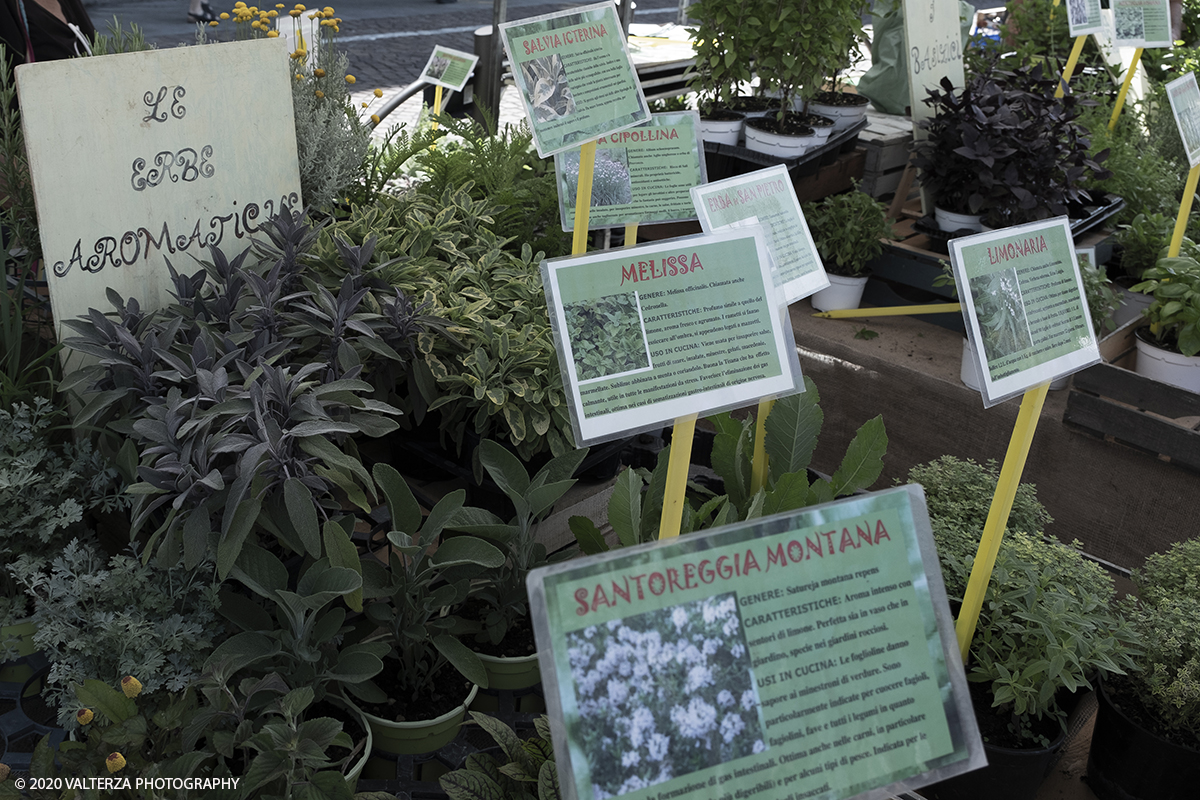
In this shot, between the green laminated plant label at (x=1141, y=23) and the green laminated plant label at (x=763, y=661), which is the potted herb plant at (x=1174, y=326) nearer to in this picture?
the green laminated plant label at (x=1141, y=23)

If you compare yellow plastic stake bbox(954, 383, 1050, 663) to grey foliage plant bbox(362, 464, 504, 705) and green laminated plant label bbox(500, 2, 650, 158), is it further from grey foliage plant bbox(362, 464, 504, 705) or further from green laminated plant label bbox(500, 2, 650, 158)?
green laminated plant label bbox(500, 2, 650, 158)

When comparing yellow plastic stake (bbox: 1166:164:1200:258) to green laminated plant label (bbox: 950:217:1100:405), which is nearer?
green laminated plant label (bbox: 950:217:1100:405)

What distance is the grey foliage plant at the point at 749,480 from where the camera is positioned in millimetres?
1531

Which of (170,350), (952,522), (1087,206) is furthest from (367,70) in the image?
(952,522)

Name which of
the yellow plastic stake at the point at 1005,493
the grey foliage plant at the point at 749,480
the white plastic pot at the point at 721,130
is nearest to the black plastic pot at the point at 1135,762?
the yellow plastic stake at the point at 1005,493

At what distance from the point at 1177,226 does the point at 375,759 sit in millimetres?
2754

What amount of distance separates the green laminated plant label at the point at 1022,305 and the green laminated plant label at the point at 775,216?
0.35 metres

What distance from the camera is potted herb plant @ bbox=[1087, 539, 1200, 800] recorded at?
4.80 feet

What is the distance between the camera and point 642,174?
220cm

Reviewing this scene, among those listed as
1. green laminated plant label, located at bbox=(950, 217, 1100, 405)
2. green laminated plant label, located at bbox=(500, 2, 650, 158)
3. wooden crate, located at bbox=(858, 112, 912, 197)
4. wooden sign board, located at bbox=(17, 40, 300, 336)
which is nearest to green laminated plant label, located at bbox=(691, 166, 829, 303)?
green laminated plant label, located at bbox=(950, 217, 1100, 405)

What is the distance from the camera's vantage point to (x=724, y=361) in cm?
112

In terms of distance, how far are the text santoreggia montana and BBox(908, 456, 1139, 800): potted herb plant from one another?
29.7 inches

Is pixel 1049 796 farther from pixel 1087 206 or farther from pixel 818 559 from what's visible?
pixel 1087 206

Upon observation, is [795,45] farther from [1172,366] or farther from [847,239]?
[1172,366]
